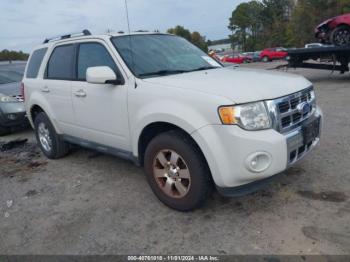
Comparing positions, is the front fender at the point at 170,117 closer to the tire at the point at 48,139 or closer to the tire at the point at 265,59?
the tire at the point at 48,139

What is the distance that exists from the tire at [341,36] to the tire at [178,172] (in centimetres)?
1015

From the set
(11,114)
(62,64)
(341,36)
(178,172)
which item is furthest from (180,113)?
(341,36)

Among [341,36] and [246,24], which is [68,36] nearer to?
[341,36]

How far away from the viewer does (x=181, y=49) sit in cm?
462

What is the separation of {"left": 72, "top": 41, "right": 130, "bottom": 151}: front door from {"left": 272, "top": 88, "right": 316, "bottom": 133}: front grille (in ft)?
5.30

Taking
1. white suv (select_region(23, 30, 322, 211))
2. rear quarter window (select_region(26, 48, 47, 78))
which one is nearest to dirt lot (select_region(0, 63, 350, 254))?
white suv (select_region(23, 30, 322, 211))

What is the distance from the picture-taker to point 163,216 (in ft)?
11.9

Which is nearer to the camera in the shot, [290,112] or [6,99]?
[290,112]

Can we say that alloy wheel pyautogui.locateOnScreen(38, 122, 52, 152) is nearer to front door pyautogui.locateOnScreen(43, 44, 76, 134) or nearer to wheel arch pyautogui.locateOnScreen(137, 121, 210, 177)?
front door pyautogui.locateOnScreen(43, 44, 76, 134)

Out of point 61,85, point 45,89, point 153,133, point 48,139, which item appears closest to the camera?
point 153,133

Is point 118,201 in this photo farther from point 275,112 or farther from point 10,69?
point 10,69

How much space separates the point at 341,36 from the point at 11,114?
33.5 ft

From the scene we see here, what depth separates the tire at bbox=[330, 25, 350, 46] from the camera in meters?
11.6

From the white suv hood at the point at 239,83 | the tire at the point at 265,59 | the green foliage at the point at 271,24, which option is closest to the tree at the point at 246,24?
the green foliage at the point at 271,24
